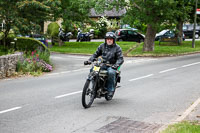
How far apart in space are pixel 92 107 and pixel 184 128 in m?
2.84

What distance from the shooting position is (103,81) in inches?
353

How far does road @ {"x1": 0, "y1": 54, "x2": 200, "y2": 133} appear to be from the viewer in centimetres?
696

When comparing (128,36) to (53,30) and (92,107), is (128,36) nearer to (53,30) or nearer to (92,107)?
(53,30)

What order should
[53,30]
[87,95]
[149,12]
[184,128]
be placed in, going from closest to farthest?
[184,128] < [87,95] < [149,12] < [53,30]

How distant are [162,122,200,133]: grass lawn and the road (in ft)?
1.48

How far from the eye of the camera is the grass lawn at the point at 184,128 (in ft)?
20.2

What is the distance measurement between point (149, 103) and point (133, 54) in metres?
15.9

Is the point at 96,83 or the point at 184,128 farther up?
the point at 96,83

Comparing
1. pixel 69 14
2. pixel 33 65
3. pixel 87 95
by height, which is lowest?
pixel 87 95

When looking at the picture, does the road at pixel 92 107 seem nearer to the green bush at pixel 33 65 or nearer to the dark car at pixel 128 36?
the green bush at pixel 33 65

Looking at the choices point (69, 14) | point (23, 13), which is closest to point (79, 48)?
point (69, 14)

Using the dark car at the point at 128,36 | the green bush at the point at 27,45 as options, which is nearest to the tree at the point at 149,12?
the green bush at the point at 27,45

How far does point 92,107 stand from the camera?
8719mm

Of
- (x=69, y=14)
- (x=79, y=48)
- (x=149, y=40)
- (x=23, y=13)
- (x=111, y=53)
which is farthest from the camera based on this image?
(x=69, y=14)
